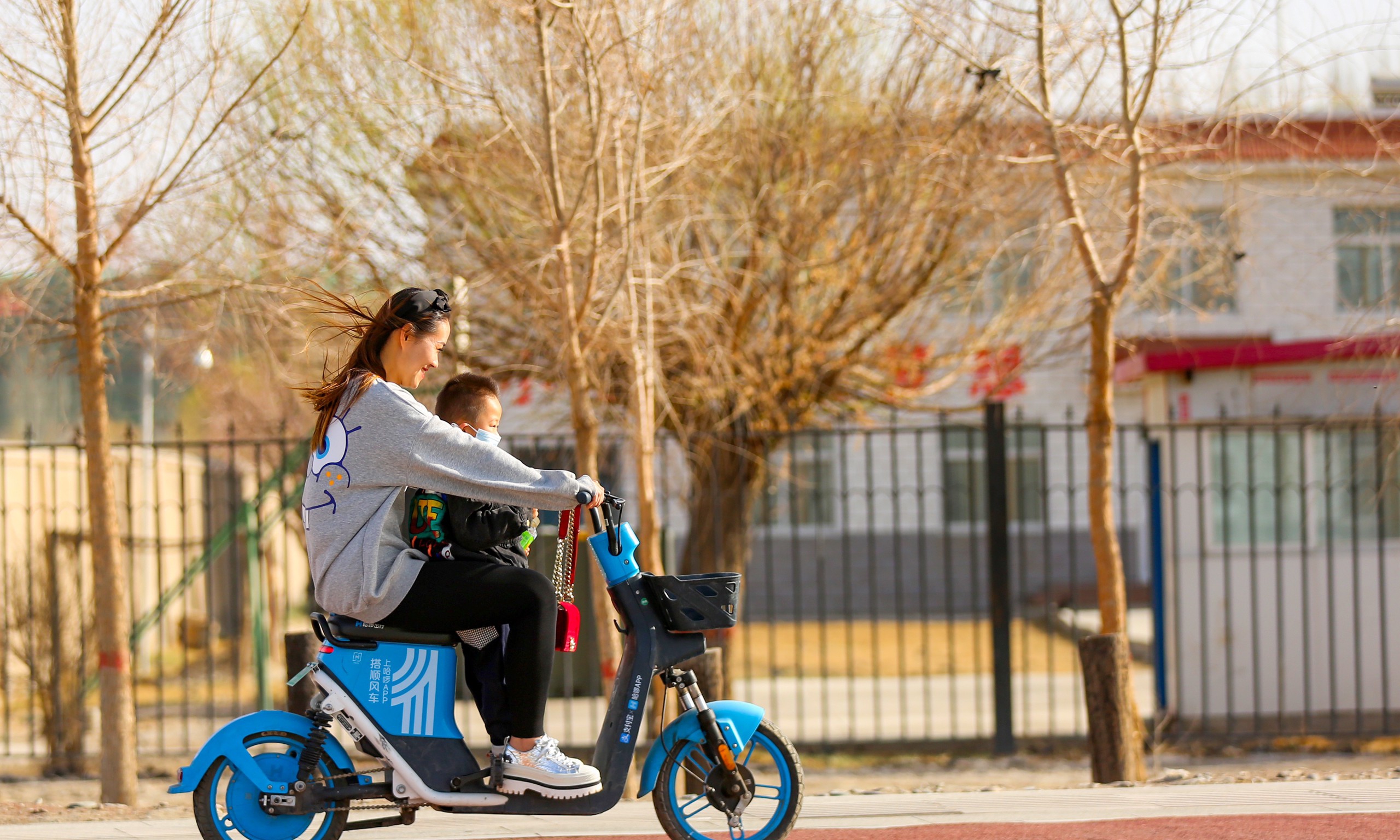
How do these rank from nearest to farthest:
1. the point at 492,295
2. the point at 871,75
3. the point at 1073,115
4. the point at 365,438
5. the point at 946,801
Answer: the point at 365,438, the point at 946,801, the point at 1073,115, the point at 492,295, the point at 871,75

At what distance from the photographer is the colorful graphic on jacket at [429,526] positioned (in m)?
3.86

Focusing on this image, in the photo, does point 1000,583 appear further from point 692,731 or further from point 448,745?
point 448,745

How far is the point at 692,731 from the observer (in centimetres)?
402

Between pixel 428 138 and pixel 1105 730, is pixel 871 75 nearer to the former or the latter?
pixel 428 138

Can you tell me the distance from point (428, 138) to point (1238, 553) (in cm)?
654

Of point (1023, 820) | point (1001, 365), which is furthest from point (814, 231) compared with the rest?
point (1023, 820)

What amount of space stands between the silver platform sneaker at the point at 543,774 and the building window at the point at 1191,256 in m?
5.36

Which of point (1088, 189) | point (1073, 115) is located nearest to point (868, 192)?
point (1088, 189)

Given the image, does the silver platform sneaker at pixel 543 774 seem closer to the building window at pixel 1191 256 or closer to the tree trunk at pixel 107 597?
the tree trunk at pixel 107 597

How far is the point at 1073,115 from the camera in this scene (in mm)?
7012

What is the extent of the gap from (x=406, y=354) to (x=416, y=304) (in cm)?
15

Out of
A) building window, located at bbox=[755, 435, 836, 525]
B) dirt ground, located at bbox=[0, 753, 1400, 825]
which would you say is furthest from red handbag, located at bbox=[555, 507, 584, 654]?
building window, located at bbox=[755, 435, 836, 525]

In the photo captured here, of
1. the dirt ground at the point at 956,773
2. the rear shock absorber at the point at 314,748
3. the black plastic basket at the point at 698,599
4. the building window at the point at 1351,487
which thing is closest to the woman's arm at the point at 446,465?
the black plastic basket at the point at 698,599

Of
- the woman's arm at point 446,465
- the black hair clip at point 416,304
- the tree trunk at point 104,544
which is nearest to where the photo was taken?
the woman's arm at point 446,465
